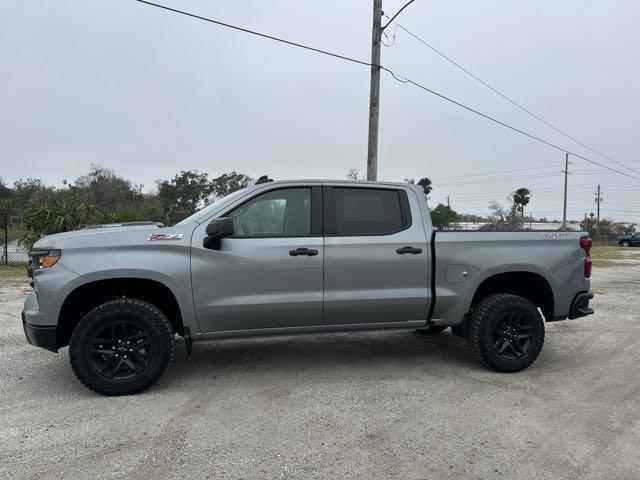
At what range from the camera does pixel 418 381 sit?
481cm

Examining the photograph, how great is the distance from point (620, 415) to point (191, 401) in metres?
3.50

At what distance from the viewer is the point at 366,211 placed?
4969 millimetres

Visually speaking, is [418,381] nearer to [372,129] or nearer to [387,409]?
[387,409]

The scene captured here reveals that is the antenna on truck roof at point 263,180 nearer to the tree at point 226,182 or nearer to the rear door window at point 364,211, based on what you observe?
the rear door window at point 364,211

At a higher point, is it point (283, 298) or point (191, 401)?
point (283, 298)

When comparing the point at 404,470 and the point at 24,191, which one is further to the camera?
the point at 24,191

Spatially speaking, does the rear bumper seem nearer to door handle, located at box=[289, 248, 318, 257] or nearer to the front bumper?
door handle, located at box=[289, 248, 318, 257]

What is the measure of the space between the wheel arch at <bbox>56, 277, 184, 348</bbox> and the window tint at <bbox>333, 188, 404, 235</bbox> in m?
1.72

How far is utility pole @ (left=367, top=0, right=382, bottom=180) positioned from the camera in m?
12.1

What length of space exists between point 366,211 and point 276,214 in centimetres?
90

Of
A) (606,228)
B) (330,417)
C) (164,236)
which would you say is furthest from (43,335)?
(606,228)

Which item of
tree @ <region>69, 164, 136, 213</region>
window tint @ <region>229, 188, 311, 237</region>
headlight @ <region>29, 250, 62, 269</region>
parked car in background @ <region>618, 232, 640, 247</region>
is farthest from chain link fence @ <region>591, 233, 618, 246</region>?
headlight @ <region>29, 250, 62, 269</region>

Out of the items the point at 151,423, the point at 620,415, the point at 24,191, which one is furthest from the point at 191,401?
the point at 24,191

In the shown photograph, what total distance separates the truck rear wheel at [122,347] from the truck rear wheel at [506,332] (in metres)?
2.96
